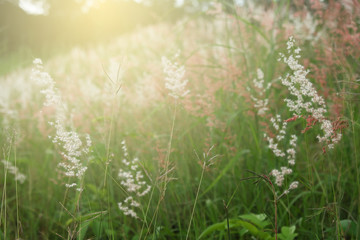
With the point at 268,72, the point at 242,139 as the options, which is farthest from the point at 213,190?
the point at 268,72

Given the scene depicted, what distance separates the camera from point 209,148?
142cm

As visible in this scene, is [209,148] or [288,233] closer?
[288,233]

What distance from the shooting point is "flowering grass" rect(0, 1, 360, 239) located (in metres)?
1.36

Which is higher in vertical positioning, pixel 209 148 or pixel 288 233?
pixel 209 148

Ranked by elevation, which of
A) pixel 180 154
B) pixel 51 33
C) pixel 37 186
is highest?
pixel 51 33

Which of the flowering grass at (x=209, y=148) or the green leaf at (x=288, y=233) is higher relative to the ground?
the flowering grass at (x=209, y=148)

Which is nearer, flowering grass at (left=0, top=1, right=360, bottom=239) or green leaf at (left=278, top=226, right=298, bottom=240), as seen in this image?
green leaf at (left=278, top=226, right=298, bottom=240)

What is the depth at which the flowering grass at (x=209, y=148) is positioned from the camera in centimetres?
136

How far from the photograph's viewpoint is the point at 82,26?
17.7m

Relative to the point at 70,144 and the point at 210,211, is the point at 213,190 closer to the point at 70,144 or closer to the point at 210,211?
the point at 210,211

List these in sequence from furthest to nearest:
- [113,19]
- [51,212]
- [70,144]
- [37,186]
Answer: [113,19] < [37,186] < [51,212] < [70,144]

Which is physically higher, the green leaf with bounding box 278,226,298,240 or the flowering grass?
the flowering grass

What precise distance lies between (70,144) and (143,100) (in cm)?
123

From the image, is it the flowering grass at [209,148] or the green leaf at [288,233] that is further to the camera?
the flowering grass at [209,148]
